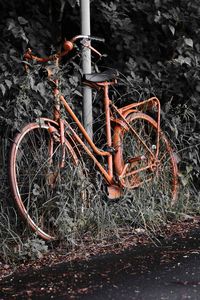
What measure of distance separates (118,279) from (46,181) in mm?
1032

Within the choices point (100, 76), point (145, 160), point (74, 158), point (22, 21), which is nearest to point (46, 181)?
point (74, 158)

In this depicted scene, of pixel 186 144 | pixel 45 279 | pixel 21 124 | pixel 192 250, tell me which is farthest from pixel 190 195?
pixel 45 279

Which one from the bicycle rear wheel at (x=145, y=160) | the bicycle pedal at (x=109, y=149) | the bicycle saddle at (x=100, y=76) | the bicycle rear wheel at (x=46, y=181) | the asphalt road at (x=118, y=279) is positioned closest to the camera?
the asphalt road at (x=118, y=279)

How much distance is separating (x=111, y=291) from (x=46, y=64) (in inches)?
76.2

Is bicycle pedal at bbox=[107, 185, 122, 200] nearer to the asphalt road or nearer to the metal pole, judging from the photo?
the metal pole

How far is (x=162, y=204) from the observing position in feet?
18.3

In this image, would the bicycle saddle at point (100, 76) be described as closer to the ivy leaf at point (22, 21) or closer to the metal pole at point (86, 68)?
the metal pole at point (86, 68)

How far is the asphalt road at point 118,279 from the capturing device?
3.93 meters

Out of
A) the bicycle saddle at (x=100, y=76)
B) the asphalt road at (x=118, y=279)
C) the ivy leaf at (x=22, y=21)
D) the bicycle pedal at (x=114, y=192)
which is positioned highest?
the ivy leaf at (x=22, y=21)

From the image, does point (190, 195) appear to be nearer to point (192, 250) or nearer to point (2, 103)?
point (192, 250)

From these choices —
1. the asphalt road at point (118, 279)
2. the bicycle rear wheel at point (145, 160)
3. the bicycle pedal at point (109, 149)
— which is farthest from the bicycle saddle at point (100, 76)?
the asphalt road at point (118, 279)

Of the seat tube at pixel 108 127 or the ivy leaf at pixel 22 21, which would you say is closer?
the seat tube at pixel 108 127

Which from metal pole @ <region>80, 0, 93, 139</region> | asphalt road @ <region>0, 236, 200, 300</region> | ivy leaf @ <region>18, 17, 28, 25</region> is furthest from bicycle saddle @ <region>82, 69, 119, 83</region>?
asphalt road @ <region>0, 236, 200, 300</region>

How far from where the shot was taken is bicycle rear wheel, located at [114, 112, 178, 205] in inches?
218
